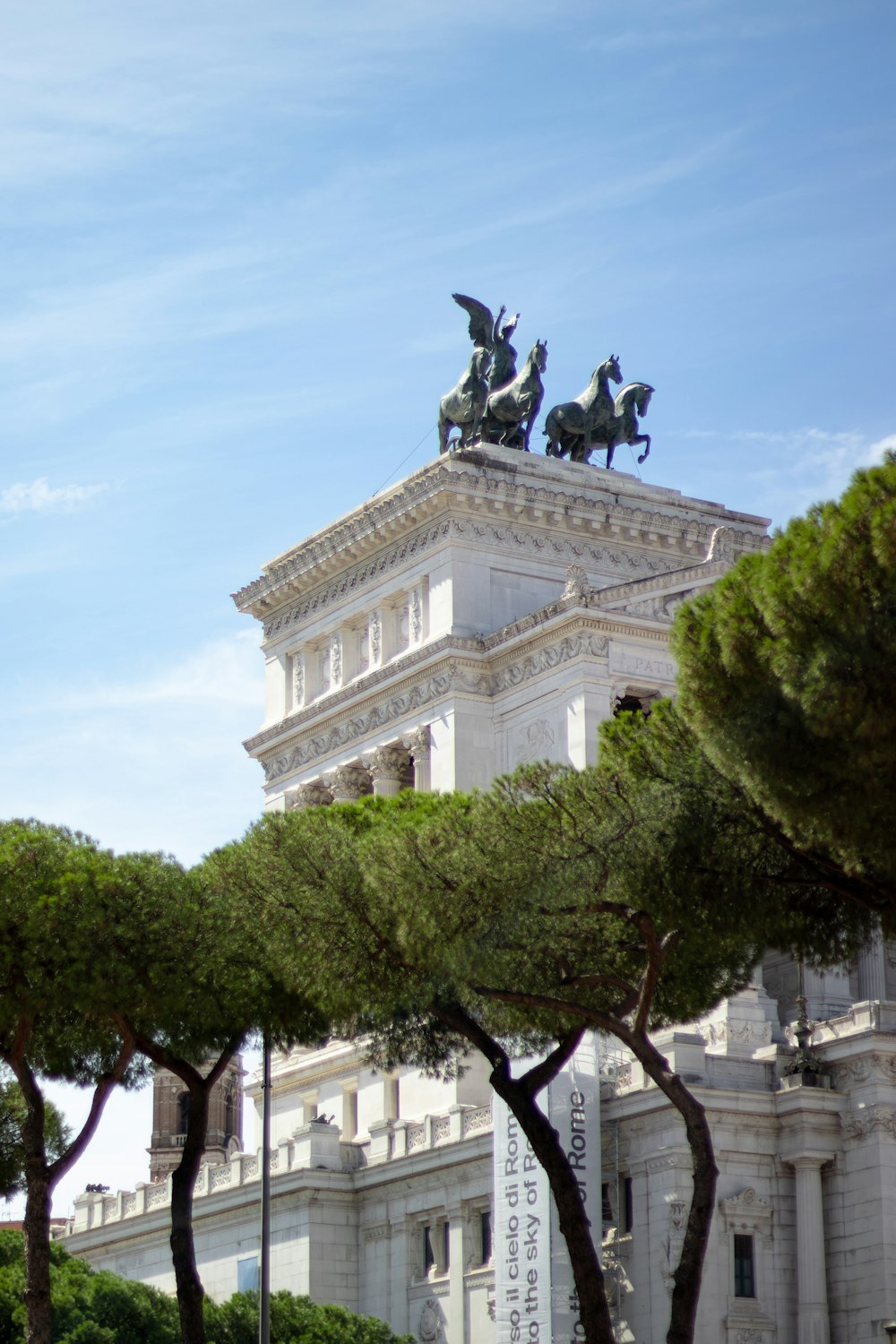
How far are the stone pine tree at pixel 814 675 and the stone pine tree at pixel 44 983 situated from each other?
16.2 meters

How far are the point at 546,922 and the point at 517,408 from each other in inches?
1687

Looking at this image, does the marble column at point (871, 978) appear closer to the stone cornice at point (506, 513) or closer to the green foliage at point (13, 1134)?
the stone cornice at point (506, 513)

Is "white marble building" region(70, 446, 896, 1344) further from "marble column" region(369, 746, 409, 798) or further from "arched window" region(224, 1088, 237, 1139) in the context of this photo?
"arched window" region(224, 1088, 237, 1139)

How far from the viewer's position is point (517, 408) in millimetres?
79688

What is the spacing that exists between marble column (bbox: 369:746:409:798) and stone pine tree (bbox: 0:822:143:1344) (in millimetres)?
27351

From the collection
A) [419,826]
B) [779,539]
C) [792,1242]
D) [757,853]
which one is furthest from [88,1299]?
[779,539]

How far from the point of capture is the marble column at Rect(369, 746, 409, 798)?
246ft

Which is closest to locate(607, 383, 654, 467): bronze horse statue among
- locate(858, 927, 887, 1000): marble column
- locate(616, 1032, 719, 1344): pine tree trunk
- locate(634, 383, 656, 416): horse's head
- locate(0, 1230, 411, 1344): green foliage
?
locate(634, 383, 656, 416): horse's head

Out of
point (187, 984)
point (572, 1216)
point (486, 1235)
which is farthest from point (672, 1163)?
point (572, 1216)

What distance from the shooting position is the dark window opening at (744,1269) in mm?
53781

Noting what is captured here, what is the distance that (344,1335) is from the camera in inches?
2203

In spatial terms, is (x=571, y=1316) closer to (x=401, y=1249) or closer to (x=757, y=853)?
(x=401, y=1249)

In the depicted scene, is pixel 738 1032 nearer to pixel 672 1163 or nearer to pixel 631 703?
pixel 672 1163

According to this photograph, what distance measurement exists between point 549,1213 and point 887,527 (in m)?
26.7
